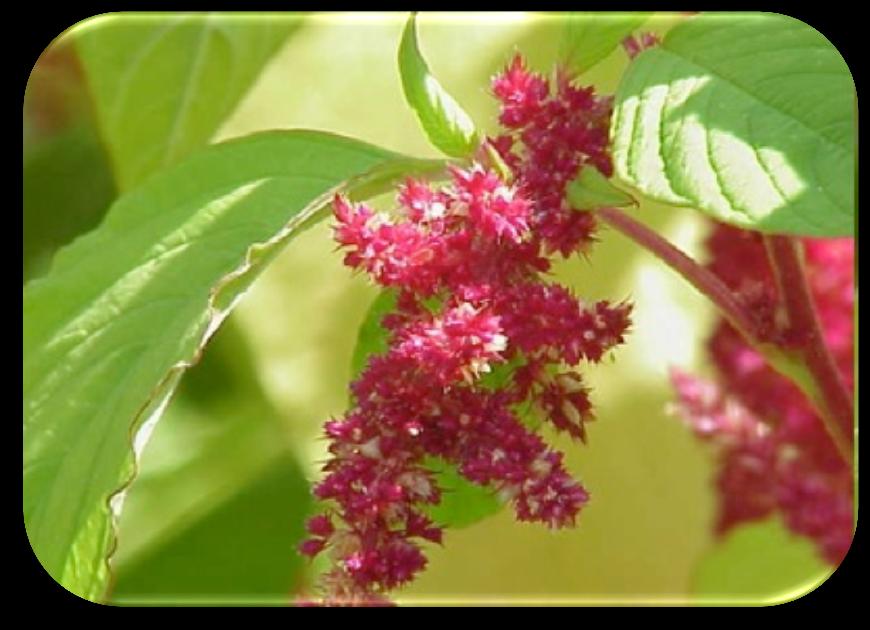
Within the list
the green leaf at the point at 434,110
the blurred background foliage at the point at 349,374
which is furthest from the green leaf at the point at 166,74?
the green leaf at the point at 434,110

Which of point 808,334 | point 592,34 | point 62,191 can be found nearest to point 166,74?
point 62,191

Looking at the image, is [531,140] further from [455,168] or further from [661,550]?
[661,550]

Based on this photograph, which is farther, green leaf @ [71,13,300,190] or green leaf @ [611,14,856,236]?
green leaf @ [71,13,300,190]

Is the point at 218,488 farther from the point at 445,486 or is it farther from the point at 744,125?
the point at 744,125

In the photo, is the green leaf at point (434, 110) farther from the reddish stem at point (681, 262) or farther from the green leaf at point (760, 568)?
the green leaf at point (760, 568)

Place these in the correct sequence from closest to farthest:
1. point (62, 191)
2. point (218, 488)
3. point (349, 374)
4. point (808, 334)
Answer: point (808, 334) < point (349, 374) < point (62, 191) < point (218, 488)

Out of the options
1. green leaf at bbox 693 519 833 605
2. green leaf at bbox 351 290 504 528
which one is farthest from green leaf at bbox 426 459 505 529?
green leaf at bbox 693 519 833 605

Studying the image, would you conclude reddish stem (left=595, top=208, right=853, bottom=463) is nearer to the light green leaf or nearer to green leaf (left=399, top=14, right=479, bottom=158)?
green leaf (left=399, top=14, right=479, bottom=158)

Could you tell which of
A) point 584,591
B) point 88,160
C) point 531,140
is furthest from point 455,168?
point 88,160
